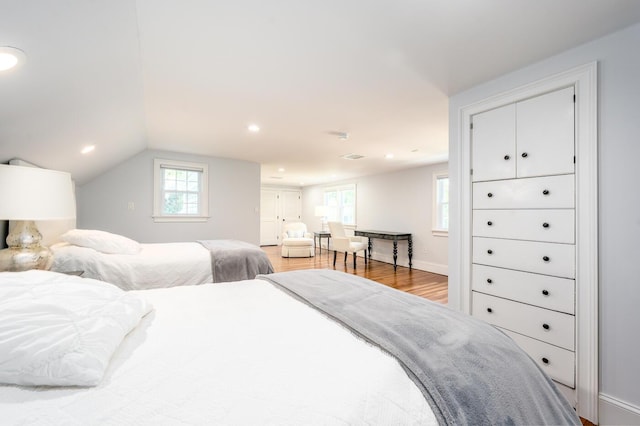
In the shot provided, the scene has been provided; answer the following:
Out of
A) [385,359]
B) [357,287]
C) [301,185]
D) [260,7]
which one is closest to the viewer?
[385,359]

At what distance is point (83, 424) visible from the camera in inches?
22.5

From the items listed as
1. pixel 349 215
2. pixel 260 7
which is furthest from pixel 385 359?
pixel 349 215

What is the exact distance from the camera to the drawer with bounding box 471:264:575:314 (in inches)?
74.7

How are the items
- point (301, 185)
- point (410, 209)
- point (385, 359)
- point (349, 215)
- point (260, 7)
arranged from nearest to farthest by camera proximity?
point (385, 359), point (260, 7), point (410, 209), point (349, 215), point (301, 185)

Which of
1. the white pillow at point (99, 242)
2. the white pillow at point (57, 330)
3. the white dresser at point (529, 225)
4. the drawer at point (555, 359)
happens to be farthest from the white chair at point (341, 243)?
the white pillow at point (57, 330)

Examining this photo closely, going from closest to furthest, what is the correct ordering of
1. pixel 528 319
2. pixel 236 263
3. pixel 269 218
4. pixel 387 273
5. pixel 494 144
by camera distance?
pixel 528 319 → pixel 494 144 → pixel 236 263 → pixel 387 273 → pixel 269 218

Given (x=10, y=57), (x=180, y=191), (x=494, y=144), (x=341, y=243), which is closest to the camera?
(x=10, y=57)

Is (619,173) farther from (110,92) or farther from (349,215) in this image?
(349,215)

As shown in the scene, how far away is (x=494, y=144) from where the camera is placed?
228 centimetres

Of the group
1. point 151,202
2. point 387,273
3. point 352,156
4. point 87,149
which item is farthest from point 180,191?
point 387,273

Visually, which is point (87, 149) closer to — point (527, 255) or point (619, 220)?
point (527, 255)

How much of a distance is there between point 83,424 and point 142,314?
599 mm

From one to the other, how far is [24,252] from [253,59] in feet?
6.89

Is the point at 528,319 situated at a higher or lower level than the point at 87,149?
lower
